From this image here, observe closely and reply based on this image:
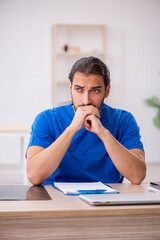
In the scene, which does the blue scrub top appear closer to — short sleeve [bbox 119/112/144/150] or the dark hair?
short sleeve [bbox 119/112/144/150]

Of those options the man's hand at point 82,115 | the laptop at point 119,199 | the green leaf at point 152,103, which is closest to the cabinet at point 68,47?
the green leaf at point 152,103

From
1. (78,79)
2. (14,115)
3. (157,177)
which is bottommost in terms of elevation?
(157,177)

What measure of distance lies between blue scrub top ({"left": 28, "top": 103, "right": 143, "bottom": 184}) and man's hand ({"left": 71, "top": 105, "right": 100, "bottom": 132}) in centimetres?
9

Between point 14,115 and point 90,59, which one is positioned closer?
point 90,59

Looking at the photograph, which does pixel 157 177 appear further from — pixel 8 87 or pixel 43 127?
pixel 43 127

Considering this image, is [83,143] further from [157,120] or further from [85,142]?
[157,120]

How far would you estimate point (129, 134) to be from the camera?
6.10 feet

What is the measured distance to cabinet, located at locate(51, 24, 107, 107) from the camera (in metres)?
6.38

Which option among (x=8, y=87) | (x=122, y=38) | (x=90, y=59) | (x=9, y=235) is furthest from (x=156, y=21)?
(x=9, y=235)

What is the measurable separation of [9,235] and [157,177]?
4231 millimetres

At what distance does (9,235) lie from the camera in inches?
39.5

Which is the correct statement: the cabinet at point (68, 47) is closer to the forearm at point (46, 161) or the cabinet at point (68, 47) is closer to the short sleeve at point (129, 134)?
the short sleeve at point (129, 134)

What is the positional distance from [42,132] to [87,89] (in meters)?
0.28

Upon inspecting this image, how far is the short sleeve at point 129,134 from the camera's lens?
1813 millimetres
